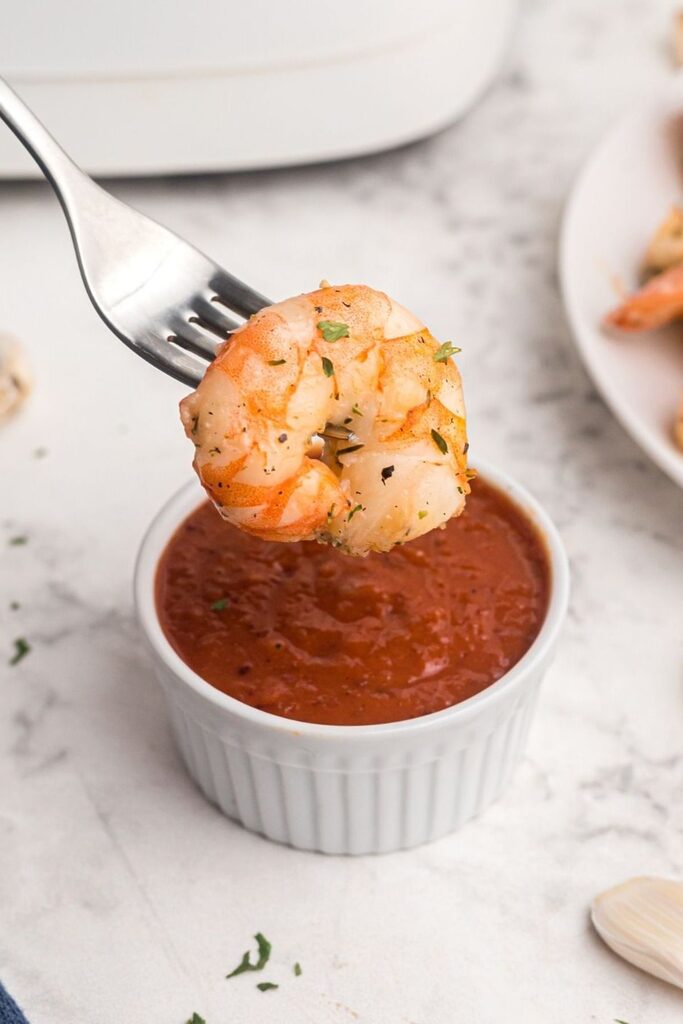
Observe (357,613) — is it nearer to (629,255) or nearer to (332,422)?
(332,422)

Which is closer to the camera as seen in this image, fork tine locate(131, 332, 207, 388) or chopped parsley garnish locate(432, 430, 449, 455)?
chopped parsley garnish locate(432, 430, 449, 455)

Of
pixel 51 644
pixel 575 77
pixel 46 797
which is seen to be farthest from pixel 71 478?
pixel 575 77

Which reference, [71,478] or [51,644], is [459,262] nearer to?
[71,478]

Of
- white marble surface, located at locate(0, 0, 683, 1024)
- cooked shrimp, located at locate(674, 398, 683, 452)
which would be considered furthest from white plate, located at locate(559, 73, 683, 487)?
white marble surface, located at locate(0, 0, 683, 1024)

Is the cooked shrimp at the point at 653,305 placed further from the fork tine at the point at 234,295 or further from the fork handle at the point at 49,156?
the fork handle at the point at 49,156

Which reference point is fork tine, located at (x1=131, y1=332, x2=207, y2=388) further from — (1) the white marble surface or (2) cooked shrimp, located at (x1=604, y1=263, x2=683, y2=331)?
(2) cooked shrimp, located at (x1=604, y1=263, x2=683, y2=331)

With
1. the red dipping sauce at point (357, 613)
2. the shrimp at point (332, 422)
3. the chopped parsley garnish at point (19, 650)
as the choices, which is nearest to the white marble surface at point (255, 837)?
the chopped parsley garnish at point (19, 650)
